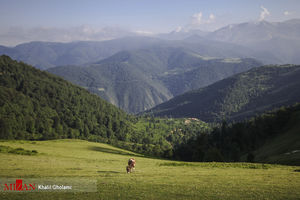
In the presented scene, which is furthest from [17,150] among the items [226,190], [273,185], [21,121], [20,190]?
[21,121]

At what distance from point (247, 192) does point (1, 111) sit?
21135cm

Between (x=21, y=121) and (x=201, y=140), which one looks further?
(x=21, y=121)

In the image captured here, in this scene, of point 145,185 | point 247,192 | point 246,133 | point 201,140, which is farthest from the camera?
point 246,133

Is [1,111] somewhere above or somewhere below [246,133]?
above

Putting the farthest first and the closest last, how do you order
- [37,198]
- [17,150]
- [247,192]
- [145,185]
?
1. [17,150]
2. [145,185]
3. [247,192]
4. [37,198]

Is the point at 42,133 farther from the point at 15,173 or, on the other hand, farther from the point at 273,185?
the point at 273,185

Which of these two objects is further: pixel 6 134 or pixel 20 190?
pixel 6 134

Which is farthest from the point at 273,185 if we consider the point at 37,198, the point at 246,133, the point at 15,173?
the point at 246,133

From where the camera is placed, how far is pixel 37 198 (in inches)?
897

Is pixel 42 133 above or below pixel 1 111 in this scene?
below

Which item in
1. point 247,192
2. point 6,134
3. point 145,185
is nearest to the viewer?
point 247,192

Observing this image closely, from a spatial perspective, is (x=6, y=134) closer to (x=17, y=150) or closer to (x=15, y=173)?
(x=17, y=150)

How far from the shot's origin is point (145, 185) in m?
27.7

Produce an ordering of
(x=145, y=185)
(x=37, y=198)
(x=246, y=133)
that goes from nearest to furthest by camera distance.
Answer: (x=37, y=198)
(x=145, y=185)
(x=246, y=133)
